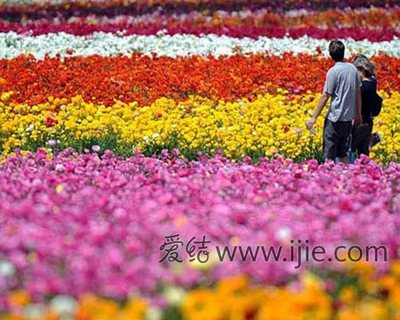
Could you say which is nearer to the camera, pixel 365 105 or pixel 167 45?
pixel 365 105

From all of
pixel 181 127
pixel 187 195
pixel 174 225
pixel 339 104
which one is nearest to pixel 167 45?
pixel 181 127

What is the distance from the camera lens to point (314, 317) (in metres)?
3.39

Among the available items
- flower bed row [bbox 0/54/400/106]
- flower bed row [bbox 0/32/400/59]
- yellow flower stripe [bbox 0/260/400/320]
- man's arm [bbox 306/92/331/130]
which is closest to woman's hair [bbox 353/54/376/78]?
man's arm [bbox 306/92/331/130]

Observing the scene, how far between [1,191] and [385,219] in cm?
185

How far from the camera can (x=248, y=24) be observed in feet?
55.8

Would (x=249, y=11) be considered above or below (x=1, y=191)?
above

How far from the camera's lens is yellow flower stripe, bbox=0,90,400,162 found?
354 inches

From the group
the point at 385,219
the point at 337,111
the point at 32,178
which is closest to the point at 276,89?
the point at 337,111

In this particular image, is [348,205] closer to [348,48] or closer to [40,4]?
[348,48]

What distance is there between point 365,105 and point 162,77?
328cm

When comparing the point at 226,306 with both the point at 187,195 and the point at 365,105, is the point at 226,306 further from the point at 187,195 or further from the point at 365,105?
the point at 365,105

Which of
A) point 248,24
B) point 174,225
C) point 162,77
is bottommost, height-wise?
point 174,225

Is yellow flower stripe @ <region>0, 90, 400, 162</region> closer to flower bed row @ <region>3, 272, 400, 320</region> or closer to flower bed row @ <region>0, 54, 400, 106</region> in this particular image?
flower bed row @ <region>0, 54, 400, 106</region>

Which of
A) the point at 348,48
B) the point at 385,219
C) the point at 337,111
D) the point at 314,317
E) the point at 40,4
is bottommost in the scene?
the point at 314,317
